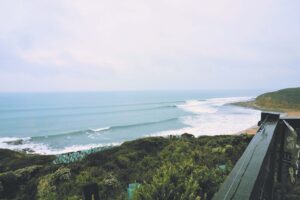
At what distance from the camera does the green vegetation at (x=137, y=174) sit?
Answer: 402 centimetres

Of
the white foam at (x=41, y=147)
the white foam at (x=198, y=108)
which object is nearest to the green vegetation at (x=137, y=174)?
the white foam at (x=41, y=147)

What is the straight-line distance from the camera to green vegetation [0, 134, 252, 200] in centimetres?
402

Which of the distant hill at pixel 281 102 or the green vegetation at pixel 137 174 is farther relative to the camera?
the distant hill at pixel 281 102

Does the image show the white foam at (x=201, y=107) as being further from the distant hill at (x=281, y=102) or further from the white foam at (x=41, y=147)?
the white foam at (x=41, y=147)

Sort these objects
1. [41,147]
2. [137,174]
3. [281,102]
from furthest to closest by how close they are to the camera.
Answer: [281,102], [41,147], [137,174]

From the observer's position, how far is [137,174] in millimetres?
9977

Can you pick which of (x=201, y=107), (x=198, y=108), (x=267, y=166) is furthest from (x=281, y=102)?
(x=267, y=166)

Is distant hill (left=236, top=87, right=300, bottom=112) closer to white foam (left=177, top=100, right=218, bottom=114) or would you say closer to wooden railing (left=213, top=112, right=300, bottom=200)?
white foam (left=177, top=100, right=218, bottom=114)

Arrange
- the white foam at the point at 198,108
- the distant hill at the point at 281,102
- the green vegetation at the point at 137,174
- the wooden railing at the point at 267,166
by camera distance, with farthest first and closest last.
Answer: the white foam at the point at 198,108, the distant hill at the point at 281,102, the green vegetation at the point at 137,174, the wooden railing at the point at 267,166

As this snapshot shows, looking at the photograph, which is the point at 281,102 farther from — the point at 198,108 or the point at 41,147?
the point at 41,147

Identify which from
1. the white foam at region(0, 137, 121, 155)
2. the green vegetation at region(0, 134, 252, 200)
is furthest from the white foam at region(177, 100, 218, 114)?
the green vegetation at region(0, 134, 252, 200)

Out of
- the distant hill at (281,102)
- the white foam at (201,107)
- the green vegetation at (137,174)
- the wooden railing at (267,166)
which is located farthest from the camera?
the white foam at (201,107)

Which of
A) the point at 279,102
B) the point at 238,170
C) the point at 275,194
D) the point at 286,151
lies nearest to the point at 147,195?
the point at 275,194

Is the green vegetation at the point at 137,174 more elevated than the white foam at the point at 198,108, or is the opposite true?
the green vegetation at the point at 137,174
